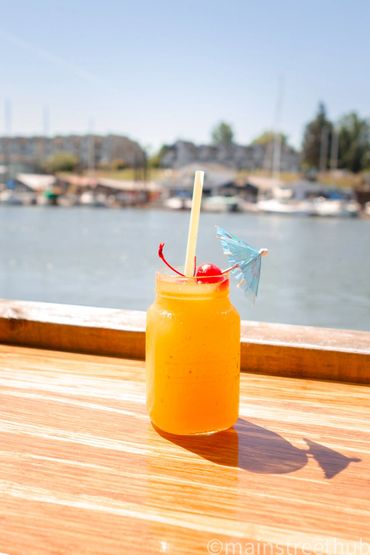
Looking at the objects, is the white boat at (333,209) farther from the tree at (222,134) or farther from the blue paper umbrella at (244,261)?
the blue paper umbrella at (244,261)

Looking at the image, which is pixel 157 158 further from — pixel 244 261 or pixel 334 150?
pixel 244 261

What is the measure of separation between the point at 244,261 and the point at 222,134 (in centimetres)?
6000

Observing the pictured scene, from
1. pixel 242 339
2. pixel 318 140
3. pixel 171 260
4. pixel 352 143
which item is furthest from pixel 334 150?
pixel 242 339

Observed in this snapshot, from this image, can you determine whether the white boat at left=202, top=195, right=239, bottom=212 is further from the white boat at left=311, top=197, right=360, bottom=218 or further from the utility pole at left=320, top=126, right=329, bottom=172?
the utility pole at left=320, top=126, right=329, bottom=172

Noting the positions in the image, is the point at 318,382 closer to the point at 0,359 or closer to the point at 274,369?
the point at 274,369

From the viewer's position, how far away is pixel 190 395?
708 mm

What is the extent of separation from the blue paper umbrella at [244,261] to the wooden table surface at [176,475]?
19 centimetres

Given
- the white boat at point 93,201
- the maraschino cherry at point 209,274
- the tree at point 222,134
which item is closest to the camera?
the maraschino cherry at point 209,274

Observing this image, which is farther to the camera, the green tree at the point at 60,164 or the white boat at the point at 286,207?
the green tree at the point at 60,164

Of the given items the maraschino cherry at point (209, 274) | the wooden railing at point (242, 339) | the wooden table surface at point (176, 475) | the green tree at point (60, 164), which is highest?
the green tree at point (60, 164)

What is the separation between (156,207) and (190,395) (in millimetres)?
42616

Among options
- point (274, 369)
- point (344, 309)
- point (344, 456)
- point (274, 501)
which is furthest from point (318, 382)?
point (344, 309)

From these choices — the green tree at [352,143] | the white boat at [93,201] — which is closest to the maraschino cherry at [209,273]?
the white boat at [93,201]

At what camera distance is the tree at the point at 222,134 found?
58.3 meters
